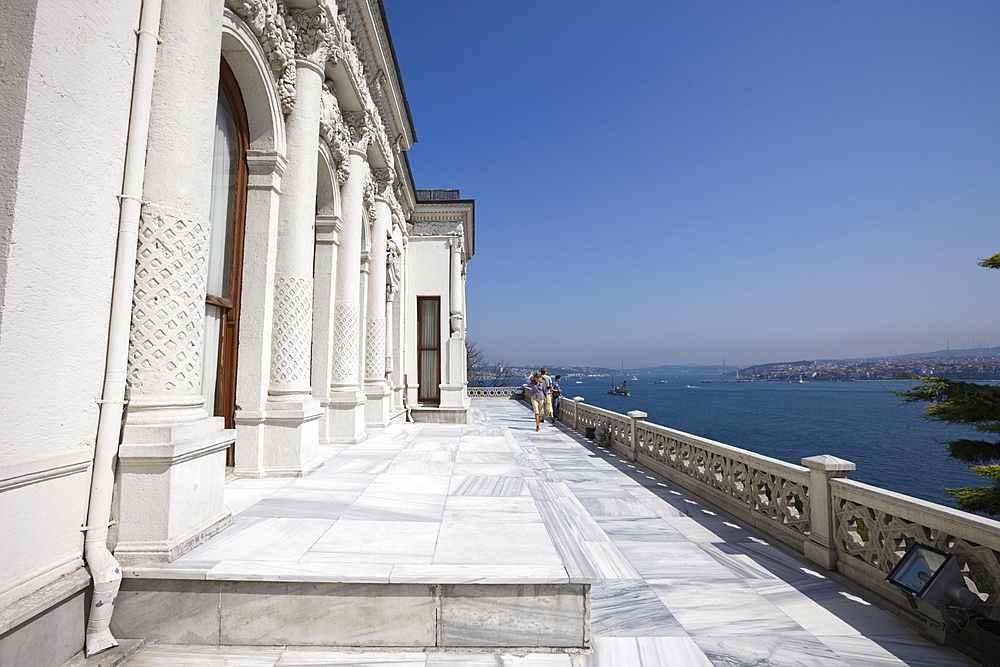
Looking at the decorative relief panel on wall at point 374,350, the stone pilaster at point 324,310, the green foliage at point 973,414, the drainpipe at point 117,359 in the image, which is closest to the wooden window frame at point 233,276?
the drainpipe at point 117,359

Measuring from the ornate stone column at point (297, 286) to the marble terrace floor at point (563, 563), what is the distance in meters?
0.44

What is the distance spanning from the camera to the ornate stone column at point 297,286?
609cm

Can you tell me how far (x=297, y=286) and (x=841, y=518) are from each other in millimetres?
6994

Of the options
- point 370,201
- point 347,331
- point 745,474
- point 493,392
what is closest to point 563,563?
point 745,474

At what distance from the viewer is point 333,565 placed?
3.33 m

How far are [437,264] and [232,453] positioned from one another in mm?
12253

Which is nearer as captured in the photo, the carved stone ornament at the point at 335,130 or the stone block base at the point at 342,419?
the carved stone ornament at the point at 335,130

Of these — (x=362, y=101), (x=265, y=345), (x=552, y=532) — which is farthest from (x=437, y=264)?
(x=552, y=532)

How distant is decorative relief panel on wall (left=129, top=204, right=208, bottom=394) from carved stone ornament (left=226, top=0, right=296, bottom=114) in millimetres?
3367

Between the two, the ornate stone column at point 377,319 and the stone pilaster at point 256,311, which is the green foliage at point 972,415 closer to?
the stone pilaster at point 256,311

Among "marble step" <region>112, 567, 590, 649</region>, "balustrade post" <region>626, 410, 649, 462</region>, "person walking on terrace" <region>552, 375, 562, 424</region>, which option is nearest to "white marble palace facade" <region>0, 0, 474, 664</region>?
"marble step" <region>112, 567, 590, 649</region>

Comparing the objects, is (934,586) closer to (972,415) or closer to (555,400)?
(972,415)

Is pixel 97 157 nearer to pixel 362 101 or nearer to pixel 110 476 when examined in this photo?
pixel 110 476

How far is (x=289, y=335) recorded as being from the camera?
6203 mm
